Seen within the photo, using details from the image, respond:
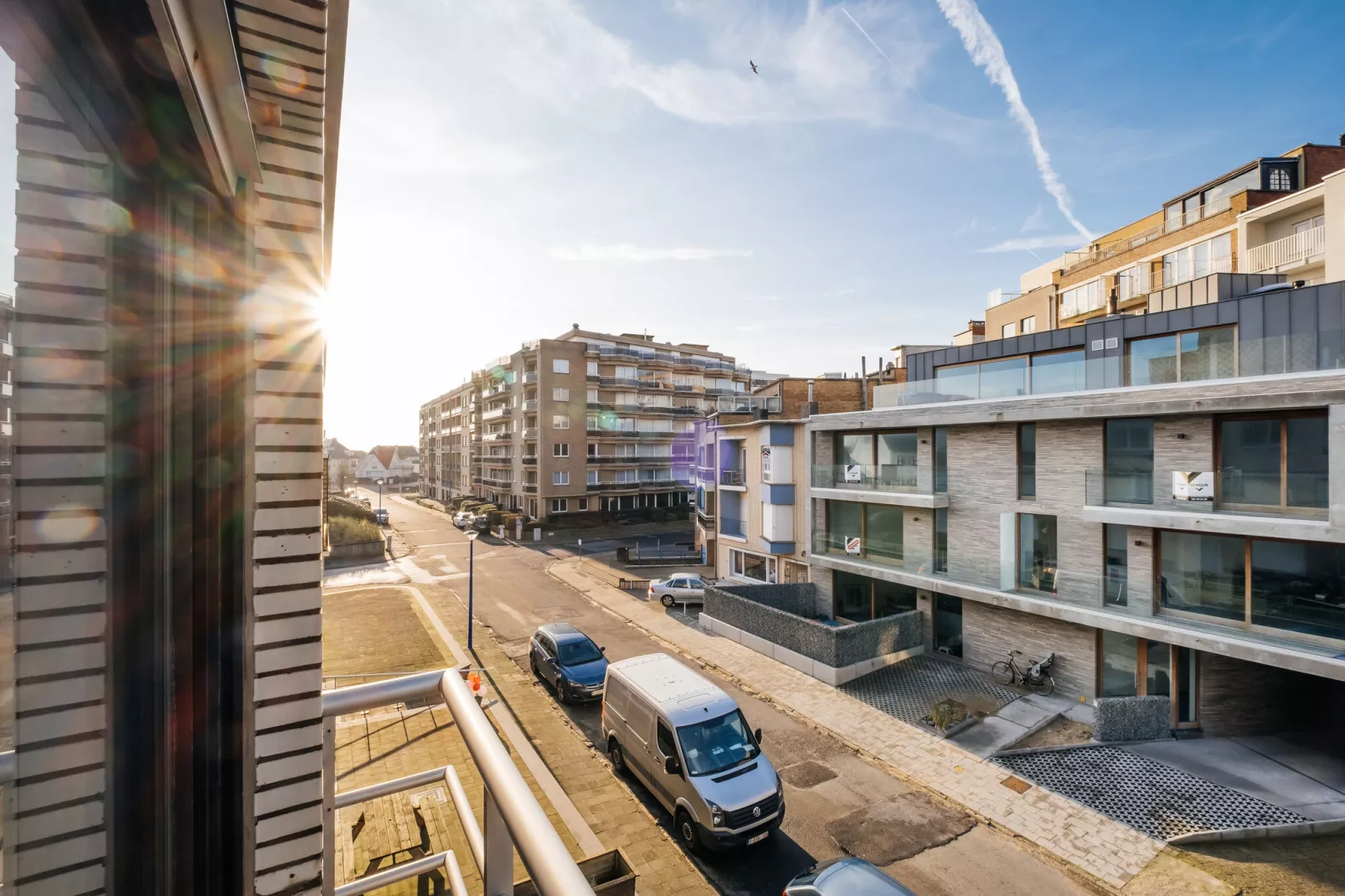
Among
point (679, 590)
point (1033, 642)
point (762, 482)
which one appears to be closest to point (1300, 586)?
point (1033, 642)

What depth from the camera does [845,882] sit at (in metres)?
7.42

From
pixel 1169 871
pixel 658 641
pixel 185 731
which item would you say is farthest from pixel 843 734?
pixel 185 731

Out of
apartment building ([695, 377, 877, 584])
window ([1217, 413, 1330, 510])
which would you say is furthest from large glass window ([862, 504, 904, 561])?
window ([1217, 413, 1330, 510])

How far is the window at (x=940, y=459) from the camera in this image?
18344 mm

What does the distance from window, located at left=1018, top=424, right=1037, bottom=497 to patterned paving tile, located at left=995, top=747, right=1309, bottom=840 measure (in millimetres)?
6392

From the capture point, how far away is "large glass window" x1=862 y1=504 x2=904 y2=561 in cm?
1959

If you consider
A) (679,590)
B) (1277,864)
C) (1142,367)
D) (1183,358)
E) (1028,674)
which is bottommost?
(1277,864)

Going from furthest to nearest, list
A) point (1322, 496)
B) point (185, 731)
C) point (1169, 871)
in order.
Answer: point (1322, 496), point (1169, 871), point (185, 731)

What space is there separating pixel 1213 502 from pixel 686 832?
12.8 metres

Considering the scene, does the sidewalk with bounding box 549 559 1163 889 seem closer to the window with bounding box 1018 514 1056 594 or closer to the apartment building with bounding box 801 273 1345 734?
the apartment building with bounding box 801 273 1345 734

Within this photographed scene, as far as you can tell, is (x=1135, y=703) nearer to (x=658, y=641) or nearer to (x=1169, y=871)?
(x=1169, y=871)

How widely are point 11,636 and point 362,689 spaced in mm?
1794

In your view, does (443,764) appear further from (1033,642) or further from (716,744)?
(1033,642)

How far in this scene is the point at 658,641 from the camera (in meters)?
19.7
